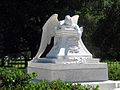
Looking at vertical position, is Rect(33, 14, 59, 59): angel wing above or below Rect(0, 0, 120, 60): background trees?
below

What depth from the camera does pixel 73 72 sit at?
1108 centimetres

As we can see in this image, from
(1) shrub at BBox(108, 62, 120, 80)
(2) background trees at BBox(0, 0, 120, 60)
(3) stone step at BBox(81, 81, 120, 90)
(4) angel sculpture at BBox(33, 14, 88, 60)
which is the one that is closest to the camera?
(3) stone step at BBox(81, 81, 120, 90)

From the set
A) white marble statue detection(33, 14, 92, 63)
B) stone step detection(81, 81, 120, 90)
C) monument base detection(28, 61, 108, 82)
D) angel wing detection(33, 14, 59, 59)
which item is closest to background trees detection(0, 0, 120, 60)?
angel wing detection(33, 14, 59, 59)

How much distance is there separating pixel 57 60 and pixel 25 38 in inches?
727

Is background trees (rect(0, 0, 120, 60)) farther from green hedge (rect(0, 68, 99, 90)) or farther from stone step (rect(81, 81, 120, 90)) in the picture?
green hedge (rect(0, 68, 99, 90))

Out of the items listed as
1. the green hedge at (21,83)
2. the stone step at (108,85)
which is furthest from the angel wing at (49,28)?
the green hedge at (21,83)

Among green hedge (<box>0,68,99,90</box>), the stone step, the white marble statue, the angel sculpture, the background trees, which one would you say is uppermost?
the background trees

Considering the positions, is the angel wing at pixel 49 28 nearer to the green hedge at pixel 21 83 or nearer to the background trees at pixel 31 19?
the green hedge at pixel 21 83

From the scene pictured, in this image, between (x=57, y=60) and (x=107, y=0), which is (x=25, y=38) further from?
(x=57, y=60)

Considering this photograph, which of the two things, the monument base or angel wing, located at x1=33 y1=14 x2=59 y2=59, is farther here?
angel wing, located at x1=33 y1=14 x2=59 y2=59

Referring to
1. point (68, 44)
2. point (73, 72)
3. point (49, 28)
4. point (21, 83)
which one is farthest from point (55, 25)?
point (21, 83)

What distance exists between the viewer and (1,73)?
805 cm

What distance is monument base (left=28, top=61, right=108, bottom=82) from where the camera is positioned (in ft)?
35.9

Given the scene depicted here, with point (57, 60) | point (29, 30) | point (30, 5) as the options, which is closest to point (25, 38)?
point (29, 30)
